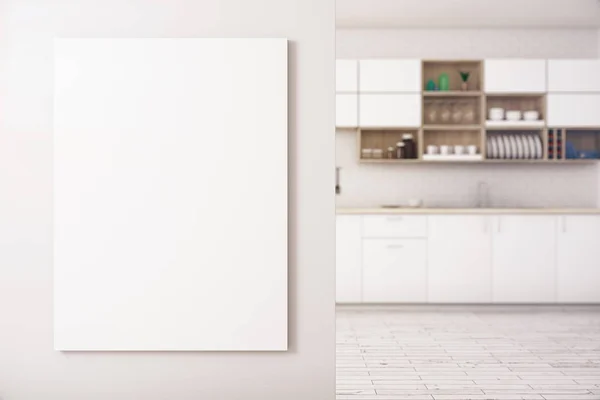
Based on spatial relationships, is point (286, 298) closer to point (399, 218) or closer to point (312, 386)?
point (312, 386)

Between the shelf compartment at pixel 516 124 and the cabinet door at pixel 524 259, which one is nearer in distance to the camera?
the cabinet door at pixel 524 259

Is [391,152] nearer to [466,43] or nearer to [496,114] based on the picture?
[496,114]

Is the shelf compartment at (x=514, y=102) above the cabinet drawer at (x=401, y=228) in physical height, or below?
above

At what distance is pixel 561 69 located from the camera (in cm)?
592

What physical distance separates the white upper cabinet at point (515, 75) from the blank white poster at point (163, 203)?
385cm

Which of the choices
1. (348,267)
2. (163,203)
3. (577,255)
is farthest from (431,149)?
(163,203)

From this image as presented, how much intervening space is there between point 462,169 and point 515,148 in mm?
551

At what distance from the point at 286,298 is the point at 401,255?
Result: 3069mm

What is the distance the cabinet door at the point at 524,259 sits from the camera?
5641 mm

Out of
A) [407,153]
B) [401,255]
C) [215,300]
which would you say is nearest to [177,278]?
[215,300]

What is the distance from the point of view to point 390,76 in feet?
19.4

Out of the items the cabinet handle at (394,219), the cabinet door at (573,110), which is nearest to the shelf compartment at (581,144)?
the cabinet door at (573,110)

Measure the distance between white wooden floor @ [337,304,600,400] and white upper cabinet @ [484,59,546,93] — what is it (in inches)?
82.0

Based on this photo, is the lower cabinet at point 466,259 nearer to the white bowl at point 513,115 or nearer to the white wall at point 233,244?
the white bowl at point 513,115
